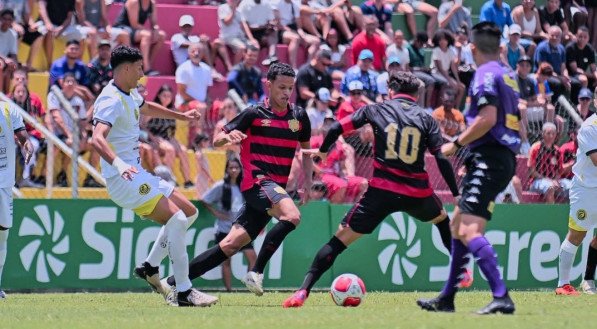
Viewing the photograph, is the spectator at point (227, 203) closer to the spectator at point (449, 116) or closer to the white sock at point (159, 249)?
the white sock at point (159, 249)

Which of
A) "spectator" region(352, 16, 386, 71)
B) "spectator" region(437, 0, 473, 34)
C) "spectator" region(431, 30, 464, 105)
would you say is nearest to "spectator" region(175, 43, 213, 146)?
"spectator" region(352, 16, 386, 71)

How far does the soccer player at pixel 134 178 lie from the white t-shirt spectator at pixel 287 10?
10387 millimetres

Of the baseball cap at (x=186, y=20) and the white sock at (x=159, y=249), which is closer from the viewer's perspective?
the white sock at (x=159, y=249)

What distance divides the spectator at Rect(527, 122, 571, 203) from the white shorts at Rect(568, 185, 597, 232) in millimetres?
3940

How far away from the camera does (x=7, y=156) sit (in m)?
13.1

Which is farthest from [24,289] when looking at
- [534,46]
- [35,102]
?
[534,46]

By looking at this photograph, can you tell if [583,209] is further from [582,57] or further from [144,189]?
[582,57]

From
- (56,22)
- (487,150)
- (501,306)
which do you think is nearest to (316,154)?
(487,150)

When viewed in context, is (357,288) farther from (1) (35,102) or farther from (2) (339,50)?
(2) (339,50)

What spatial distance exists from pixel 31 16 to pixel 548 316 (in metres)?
11.9

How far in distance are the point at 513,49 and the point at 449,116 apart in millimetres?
3608

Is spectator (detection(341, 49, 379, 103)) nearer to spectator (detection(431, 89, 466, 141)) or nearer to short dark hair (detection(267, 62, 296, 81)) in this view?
spectator (detection(431, 89, 466, 141))

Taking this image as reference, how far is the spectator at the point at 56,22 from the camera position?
19.3m

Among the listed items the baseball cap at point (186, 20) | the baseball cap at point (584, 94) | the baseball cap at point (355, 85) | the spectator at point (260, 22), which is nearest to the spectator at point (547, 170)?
the baseball cap at point (584, 94)
